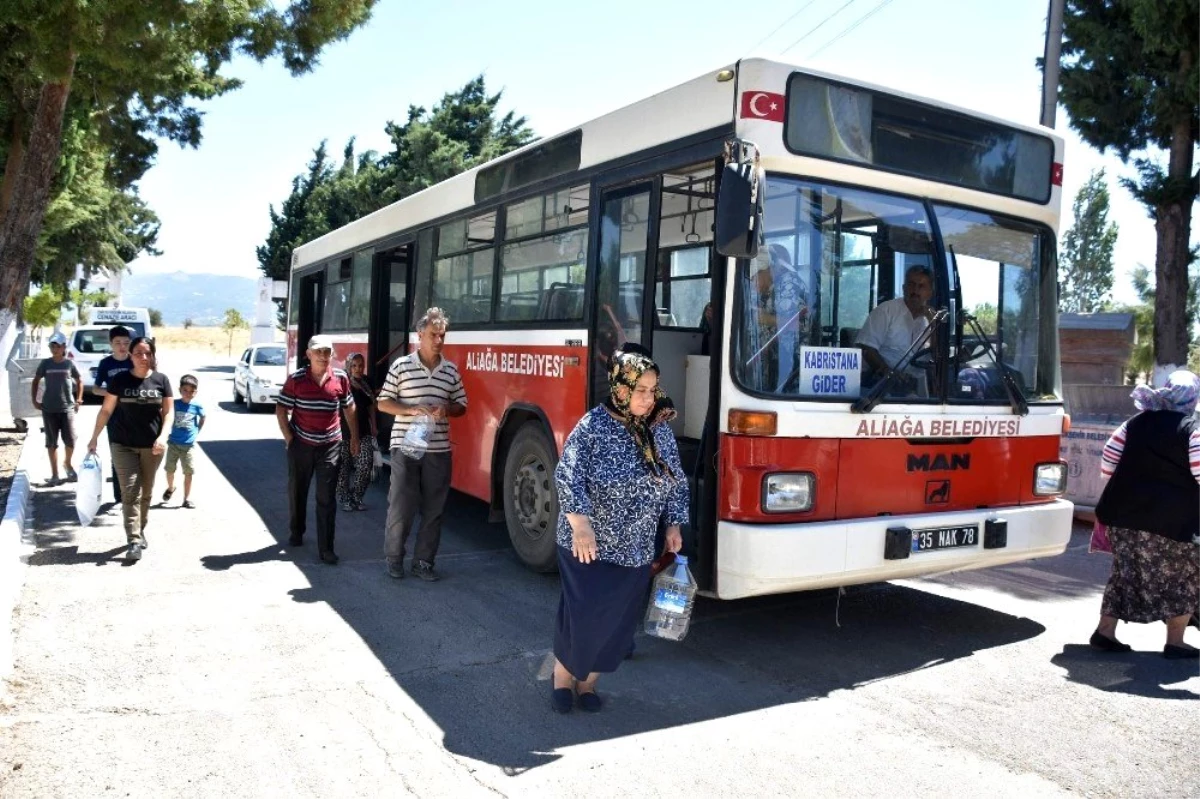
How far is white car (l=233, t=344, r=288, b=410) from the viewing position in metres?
21.3

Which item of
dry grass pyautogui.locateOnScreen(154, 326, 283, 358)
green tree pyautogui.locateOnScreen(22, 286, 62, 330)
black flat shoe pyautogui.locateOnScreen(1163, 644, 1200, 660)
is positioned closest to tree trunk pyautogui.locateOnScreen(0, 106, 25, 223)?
black flat shoe pyautogui.locateOnScreen(1163, 644, 1200, 660)

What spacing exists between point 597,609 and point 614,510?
1.58 ft

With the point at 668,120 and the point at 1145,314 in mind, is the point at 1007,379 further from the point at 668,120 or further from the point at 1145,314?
the point at 1145,314

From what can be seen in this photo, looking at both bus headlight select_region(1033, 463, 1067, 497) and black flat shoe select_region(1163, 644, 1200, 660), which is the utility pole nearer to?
bus headlight select_region(1033, 463, 1067, 497)

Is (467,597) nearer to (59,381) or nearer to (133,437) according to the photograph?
(133,437)

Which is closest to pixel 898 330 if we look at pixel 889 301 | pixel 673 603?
pixel 889 301

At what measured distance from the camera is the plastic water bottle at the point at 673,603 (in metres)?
4.57

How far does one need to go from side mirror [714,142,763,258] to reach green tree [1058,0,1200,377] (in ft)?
42.7

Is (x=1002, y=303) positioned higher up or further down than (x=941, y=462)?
higher up

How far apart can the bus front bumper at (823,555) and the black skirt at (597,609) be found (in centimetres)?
74

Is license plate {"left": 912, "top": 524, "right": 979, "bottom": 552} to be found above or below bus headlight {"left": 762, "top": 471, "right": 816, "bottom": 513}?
below

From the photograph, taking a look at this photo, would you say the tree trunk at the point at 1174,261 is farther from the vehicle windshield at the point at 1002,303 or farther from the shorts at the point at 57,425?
the shorts at the point at 57,425

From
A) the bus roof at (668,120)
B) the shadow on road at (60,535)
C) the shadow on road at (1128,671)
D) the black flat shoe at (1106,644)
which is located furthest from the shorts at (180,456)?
the black flat shoe at (1106,644)

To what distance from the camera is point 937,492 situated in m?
5.73
